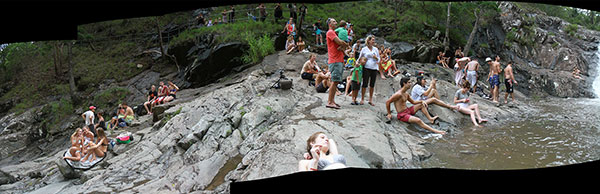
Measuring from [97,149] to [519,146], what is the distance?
9.32 m

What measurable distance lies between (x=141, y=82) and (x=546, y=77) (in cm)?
2259

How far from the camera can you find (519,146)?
464 centimetres

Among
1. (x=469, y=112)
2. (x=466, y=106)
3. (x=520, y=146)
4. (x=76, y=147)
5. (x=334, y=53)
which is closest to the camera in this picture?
(x=520, y=146)

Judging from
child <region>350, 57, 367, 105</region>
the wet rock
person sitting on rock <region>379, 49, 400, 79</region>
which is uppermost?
child <region>350, 57, 367, 105</region>

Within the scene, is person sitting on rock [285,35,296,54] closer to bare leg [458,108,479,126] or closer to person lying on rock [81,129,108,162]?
person lying on rock [81,129,108,162]

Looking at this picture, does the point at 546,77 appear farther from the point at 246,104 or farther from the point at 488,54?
the point at 246,104

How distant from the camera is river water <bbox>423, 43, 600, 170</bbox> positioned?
12.7 ft

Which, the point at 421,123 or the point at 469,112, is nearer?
the point at 421,123

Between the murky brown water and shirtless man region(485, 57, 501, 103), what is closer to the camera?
the murky brown water

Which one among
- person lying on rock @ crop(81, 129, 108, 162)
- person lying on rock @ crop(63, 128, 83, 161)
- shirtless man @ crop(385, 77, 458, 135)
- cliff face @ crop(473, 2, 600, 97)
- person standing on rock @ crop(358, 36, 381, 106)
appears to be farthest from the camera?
cliff face @ crop(473, 2, 600, 97)

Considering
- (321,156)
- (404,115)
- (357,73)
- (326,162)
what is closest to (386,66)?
(357,73)

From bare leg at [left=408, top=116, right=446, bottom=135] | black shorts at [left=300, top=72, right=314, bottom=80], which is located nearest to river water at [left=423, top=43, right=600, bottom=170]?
bare leg at [left=408, top=116, right=446, bottom=135]

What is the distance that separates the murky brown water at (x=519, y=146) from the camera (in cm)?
388

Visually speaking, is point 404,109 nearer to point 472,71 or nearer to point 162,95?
point 472,71
